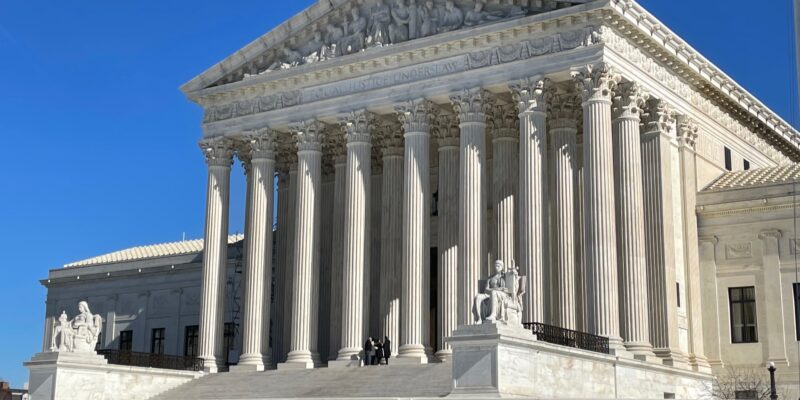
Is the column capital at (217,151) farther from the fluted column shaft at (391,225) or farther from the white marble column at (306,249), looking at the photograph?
the fluted column shaft at (391,225)

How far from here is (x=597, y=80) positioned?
40719mm

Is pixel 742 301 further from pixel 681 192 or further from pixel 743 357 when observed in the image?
pixel 681 192

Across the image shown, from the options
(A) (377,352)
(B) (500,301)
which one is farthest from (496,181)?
(B) (500,301)

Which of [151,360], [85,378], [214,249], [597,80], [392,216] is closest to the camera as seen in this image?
[597,80]

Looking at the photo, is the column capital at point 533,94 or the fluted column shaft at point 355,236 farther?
the fluted column shaft at point 355,236

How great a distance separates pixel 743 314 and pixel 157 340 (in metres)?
35.5

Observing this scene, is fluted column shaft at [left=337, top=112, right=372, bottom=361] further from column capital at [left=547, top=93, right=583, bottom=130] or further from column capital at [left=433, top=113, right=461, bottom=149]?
column capital at [left=547, top=93, right=583, bottom=130]

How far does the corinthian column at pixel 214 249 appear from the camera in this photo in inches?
1964

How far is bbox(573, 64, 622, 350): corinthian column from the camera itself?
39.2 metres

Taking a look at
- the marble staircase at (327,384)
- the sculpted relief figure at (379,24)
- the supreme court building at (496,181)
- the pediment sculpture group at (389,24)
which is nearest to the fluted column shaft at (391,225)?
the supreme court building at (496,181)

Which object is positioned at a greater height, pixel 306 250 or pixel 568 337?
pixel 306 250

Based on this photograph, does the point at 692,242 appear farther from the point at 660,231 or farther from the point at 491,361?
the point at 491,361

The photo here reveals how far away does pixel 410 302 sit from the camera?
1730 inches

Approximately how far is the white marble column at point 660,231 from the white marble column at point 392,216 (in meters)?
11.3
